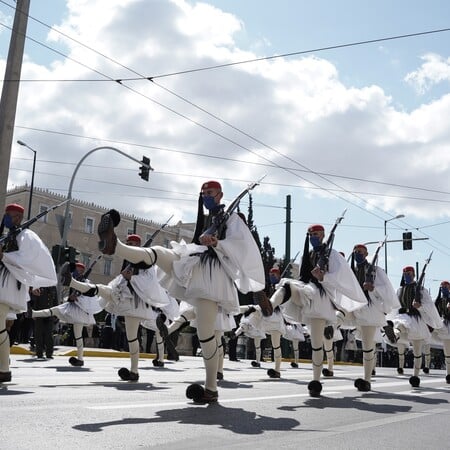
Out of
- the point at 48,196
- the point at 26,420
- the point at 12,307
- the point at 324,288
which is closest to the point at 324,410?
the point at 324,288

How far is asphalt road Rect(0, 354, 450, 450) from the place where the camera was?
14.7ft

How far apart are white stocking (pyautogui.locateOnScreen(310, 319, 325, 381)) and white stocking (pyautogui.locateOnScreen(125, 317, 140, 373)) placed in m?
2.59

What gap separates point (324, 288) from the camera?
366 inches

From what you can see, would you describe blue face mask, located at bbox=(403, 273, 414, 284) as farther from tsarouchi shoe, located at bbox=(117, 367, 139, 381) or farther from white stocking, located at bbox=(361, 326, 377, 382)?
tsarouchi shoe, located at bbox=(117, 367, 139, 381)

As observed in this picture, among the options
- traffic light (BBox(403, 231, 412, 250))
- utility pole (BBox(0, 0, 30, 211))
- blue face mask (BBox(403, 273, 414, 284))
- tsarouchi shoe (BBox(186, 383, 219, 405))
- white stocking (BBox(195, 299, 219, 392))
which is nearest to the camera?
tsarouchi shoe (BBox(186, 383, 219, 405))

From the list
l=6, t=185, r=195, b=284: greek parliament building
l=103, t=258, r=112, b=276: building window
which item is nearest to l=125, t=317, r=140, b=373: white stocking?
l=6, t=185, r=195, b=284: greek parliament building

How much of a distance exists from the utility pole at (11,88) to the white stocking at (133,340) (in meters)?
6.43

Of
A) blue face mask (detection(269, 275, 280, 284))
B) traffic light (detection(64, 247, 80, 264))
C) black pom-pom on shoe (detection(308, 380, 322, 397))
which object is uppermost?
traffic light (detection(64, 247, 80, 264))

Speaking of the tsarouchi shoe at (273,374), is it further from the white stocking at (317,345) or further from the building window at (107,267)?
the building window at (107,267)

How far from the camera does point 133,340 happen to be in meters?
9.83

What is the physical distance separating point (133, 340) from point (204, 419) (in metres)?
4.34

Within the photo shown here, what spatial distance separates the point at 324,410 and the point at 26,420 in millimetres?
3261

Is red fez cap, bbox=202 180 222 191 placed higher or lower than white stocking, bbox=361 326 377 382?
higher

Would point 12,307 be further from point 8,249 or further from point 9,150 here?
point 9,150
